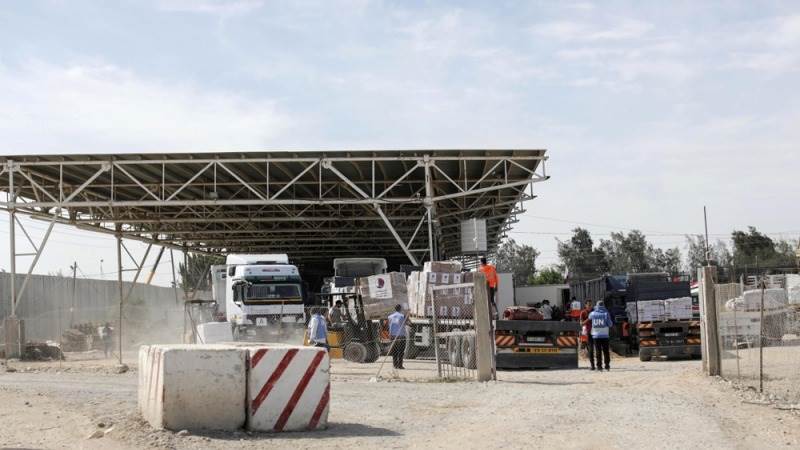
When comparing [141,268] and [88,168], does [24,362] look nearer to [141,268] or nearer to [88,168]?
[88,168]

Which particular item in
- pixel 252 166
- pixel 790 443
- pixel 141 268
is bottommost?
pixel 790 443

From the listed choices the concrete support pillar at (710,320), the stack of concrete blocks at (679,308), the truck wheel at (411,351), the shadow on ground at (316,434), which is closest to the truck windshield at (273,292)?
the truck wheel at (411,351)

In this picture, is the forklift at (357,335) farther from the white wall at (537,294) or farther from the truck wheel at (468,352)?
the white wall at (537,294)

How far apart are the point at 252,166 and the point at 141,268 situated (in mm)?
10008

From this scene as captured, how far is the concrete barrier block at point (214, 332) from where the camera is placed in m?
25.0

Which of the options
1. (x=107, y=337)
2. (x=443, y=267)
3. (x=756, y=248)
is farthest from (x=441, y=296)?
(x=756, y=248)

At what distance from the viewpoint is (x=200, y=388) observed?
10.8 metres

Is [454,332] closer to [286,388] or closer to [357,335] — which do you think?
[357,335]

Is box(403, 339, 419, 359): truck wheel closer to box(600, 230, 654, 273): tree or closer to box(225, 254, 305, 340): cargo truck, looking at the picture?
box(225, 254, 305, 340): cargo truck

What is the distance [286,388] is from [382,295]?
15.0 metres

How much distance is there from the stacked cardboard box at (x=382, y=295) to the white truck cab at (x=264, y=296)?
14.9ft

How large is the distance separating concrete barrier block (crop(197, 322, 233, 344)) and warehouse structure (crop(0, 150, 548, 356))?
516cm

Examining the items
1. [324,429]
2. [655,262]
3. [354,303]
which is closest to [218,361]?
[324,429]

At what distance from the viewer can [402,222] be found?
39750 mm
